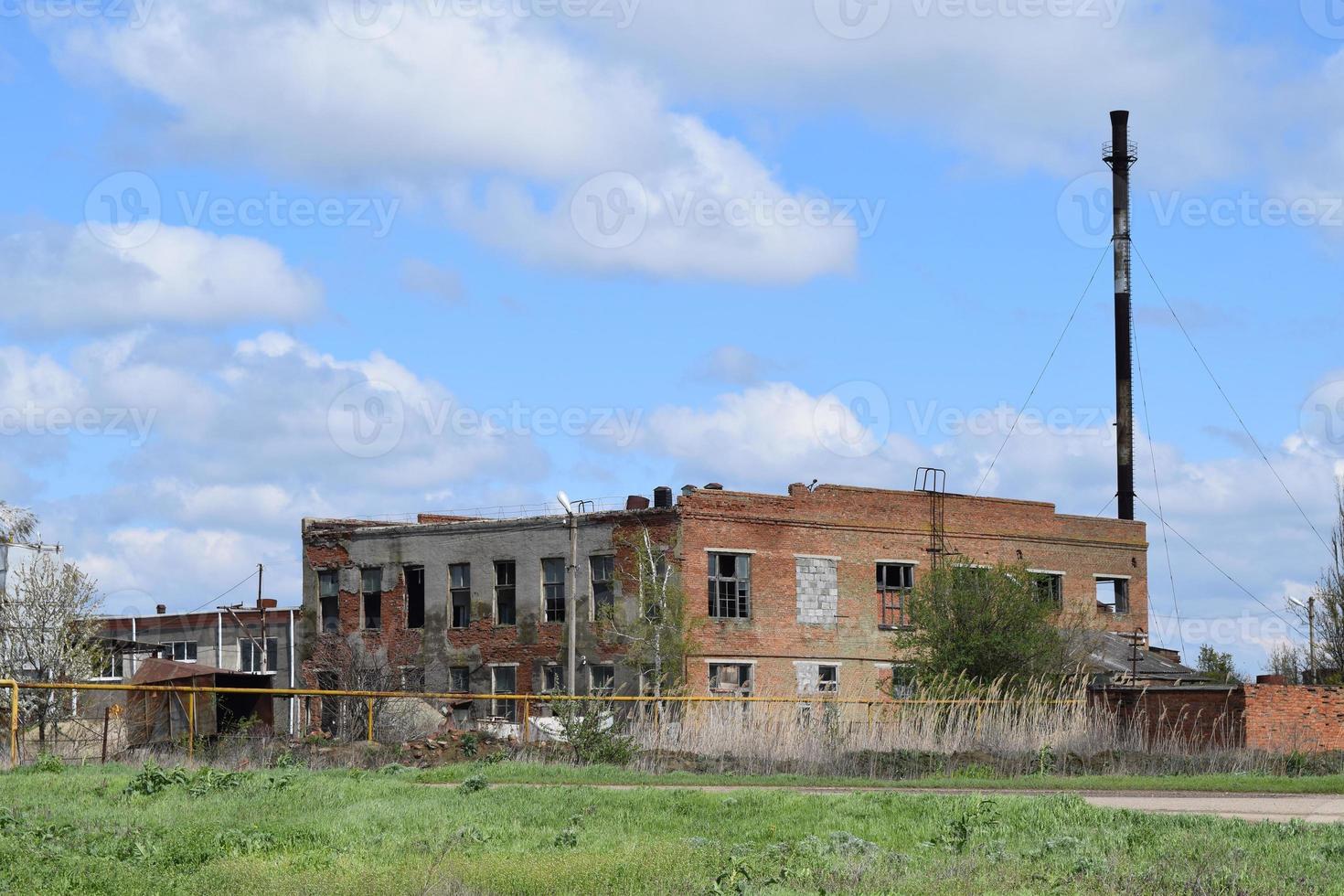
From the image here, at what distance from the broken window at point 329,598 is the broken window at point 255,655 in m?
9.58

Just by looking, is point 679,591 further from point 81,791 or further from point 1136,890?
point 1136,890

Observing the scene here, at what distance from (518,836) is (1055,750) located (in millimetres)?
13013

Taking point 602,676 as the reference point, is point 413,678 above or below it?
below

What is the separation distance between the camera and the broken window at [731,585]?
46.2 metres

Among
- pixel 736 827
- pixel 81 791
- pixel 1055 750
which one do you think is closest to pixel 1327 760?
pixel 1055 750

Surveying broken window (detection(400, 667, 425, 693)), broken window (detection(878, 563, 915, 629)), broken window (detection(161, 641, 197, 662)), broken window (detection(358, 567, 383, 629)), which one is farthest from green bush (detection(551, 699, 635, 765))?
broken window (detection(161, 641, 197, 662))

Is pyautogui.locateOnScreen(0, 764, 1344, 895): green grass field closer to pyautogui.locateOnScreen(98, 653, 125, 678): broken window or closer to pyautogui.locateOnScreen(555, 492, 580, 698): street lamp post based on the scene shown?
pyautogui.locateOnScreen(555, 492, 580, 698): street lamp post

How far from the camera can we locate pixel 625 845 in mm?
13914

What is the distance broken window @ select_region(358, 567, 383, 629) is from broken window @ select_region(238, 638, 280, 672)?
11020 mm

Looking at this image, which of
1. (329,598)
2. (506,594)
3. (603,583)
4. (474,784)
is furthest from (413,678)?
(474,784)

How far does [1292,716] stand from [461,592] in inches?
1026

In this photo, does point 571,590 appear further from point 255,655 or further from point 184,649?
point 184,649

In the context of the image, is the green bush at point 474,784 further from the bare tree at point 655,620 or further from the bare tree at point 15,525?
the bare tree at point 15,525

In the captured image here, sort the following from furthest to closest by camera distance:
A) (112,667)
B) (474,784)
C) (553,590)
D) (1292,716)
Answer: (112,667) → (553,590) → (1292,716) → (474,784)
